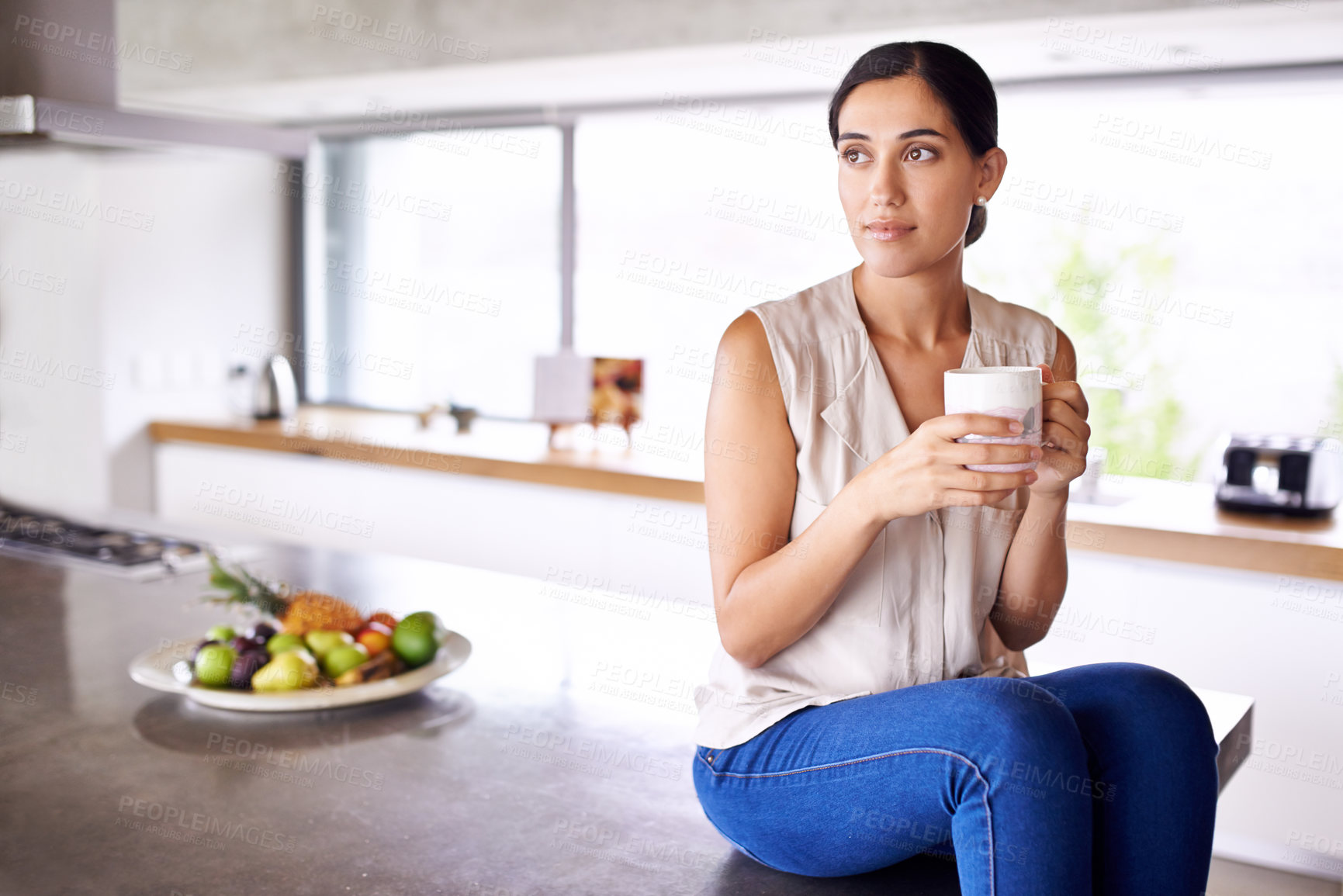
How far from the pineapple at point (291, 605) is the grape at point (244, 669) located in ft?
0.22

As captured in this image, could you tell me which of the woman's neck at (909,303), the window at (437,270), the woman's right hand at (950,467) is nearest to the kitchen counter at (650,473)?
the window at (437,270)

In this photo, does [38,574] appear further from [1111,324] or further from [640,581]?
[1111,324]

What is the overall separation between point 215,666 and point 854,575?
80 centimetres

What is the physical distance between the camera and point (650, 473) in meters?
2.90

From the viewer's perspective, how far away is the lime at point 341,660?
146cm

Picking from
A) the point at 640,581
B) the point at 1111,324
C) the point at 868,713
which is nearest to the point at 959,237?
the point at 868,713

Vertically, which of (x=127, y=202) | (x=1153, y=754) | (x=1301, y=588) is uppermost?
(x=127, y=202)

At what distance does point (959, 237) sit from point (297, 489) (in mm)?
2813

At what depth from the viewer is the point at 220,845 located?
43.5 inches

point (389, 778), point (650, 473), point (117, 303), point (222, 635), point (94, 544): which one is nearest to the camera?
point (389, 778)

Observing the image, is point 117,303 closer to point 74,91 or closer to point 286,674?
point 74,91

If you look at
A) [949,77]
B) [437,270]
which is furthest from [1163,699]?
[437,270]

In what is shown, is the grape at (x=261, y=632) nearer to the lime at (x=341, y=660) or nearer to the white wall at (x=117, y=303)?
the lime at (x=341, y=660)

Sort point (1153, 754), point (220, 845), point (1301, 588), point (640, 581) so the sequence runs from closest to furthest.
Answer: point (1153, 754), point (220, 845), point (1301, 588), point (640, 581)
